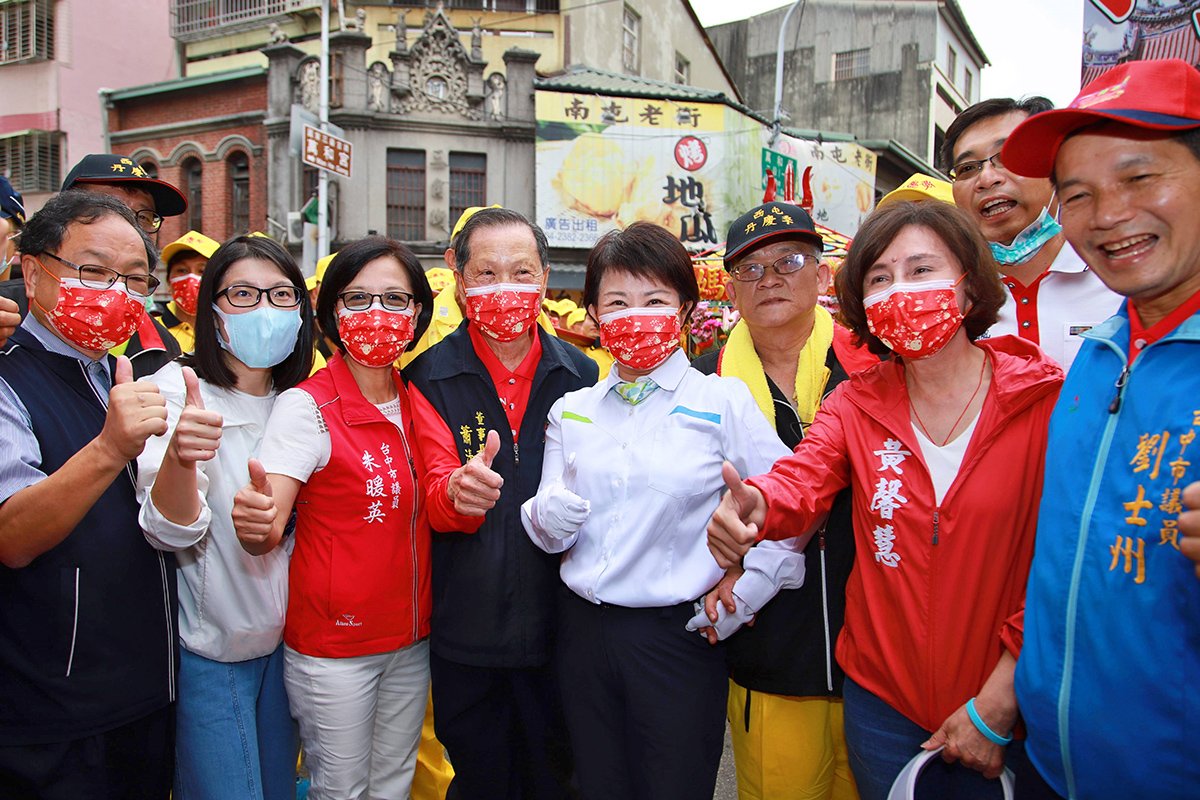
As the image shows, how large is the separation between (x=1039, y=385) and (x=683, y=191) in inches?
719

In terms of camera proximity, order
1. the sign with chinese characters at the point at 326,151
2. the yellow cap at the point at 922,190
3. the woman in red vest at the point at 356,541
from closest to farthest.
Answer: the woman in red vest at the point at 356,541 < the yellow cap at the point at 922,190 < the sign with chinese characters at the point at 326,151

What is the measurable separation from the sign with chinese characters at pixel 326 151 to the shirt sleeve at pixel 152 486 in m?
14.9

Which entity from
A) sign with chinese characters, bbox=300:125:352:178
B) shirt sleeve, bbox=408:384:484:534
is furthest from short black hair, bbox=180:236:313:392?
sign with chinese characters, bbox=300:125:352:178

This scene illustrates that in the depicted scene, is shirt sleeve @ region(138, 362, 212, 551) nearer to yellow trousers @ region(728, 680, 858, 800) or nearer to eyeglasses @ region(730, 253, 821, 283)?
yellow trousers @ region(728, 680, 858, 800)

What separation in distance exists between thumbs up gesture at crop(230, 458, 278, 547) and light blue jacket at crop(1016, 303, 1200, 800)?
80.1 inches

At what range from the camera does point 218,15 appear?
2306 centimetres

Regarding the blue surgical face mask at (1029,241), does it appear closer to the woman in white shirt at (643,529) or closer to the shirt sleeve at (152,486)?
the woman in white shirt at (643,529)

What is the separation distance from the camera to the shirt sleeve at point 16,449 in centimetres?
201

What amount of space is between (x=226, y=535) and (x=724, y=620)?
1616mm

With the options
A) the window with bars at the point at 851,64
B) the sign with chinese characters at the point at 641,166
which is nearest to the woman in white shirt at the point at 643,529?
the sign with chinese characters at the point at 641,166

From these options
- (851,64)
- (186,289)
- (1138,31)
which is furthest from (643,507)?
(851,64)

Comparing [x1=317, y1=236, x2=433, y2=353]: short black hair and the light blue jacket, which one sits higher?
[x1=317, y1=236, x2=433, y2=353]: short black hair

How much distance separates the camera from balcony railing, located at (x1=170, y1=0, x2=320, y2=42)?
2225cm

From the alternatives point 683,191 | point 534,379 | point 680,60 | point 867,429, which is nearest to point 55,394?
point 534,379
